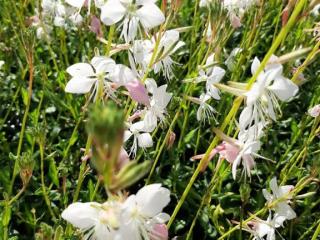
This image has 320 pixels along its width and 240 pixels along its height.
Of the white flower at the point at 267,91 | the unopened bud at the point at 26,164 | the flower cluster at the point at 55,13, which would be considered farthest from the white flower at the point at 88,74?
the flower cluster at the point at 55,13

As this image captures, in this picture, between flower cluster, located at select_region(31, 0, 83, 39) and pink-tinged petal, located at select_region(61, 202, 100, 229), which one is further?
flower cluster, located at select_region(31, 0, 83, 39)

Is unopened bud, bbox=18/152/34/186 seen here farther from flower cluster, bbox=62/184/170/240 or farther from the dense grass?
flower cluster, bbox=62/184/170/240

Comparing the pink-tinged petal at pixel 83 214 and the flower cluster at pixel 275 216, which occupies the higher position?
the pink-tinged petal at pixel 83 214

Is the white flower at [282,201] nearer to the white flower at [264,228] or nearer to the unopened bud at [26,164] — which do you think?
the white flower at [264,228]

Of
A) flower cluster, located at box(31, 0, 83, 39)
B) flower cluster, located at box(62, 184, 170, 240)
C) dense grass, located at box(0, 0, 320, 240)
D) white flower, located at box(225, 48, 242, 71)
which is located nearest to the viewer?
flower cluster, located at box(62, 184, 170, 240)

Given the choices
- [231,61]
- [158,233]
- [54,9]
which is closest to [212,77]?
[231,61]

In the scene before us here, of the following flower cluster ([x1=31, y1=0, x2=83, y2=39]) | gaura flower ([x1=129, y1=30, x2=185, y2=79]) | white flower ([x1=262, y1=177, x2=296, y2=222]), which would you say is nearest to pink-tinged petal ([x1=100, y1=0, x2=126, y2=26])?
gaura flower ([x1=129, y1=30, x2=185, y2=79])

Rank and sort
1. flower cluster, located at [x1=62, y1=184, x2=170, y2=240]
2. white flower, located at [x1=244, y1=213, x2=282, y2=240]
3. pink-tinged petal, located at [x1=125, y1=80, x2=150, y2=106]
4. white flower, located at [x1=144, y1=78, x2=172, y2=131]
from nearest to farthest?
flower cluster, located at [x1=62, y1=184, x2=170, y2=240] → pink-tinged petal, located at [x1=125, y1=80, x2=150, y2=106] → white flower, located at [x1=144, y1=78, x2=172, y2=131] → white flower, located at [x1=244, y1=213, x2=282, y2=240]
